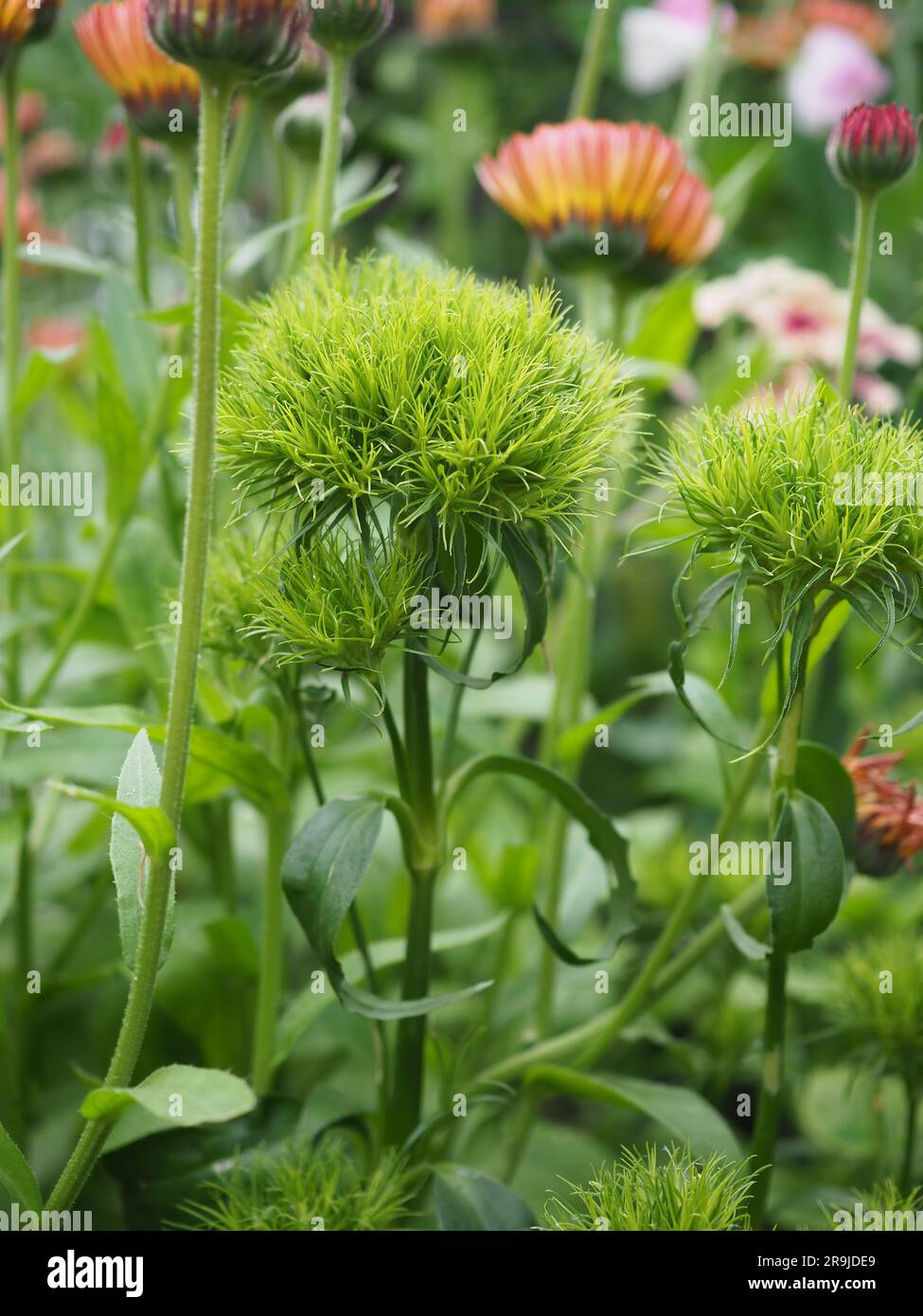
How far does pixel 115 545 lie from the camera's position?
832mm

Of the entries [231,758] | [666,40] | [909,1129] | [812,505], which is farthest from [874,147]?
[666,40]

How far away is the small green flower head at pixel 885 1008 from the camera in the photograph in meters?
0.79

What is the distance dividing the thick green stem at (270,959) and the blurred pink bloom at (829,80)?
1.21 metres

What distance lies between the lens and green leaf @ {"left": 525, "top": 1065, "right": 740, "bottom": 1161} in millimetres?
698

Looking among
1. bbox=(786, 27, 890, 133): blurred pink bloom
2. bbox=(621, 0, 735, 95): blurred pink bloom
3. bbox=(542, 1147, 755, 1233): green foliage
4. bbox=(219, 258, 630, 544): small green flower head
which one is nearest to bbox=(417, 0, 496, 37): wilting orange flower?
bbox=(621, 0, 735, 95): blurred pink bloom

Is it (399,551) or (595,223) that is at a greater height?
(595,223)

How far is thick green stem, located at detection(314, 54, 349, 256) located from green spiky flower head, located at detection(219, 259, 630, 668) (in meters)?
0.15

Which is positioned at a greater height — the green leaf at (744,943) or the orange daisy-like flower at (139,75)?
the orange daisy-like flower at (139,75)

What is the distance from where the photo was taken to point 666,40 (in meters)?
1.49

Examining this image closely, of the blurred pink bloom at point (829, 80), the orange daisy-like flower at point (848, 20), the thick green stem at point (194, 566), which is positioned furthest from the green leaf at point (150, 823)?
the orange daisy-like flower at point (848, 20)

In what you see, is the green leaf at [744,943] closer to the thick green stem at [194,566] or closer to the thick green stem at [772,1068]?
the thick green stem at [772,1068]

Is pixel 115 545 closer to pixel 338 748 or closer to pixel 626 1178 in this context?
pixel 338 748

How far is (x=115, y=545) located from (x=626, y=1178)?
0.48 m
